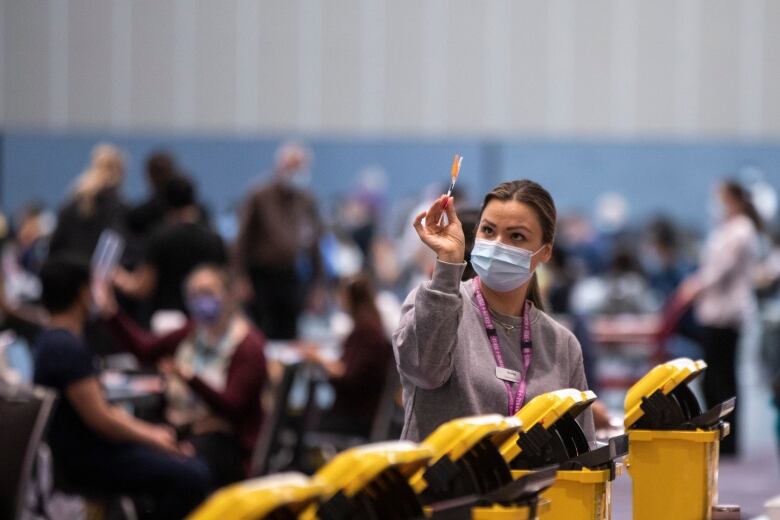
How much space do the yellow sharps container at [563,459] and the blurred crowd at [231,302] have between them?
126cm

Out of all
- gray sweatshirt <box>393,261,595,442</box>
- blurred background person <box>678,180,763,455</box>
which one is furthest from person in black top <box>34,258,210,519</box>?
blurred background person <box>678,180,763,455</box>

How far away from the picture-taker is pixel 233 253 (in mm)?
7848

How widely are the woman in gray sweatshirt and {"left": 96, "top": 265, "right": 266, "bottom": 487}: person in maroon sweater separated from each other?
2823 mm

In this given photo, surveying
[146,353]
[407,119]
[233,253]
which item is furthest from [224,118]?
[146,353]

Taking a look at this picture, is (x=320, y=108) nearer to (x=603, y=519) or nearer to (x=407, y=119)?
(x=407, y=119)

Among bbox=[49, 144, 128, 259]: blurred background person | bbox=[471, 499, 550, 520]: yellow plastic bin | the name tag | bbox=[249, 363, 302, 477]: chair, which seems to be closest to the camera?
bbox=[471, 499, 550, 520]: yellow plastic bin

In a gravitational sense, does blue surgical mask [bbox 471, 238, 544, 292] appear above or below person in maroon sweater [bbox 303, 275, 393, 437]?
above

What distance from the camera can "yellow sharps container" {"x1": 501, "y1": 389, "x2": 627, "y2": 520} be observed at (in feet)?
7.91

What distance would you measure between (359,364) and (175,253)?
1.30 m

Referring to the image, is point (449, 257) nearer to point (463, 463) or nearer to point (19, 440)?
point (463, 463)

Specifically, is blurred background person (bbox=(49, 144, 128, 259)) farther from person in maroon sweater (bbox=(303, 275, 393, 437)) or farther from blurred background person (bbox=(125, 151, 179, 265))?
person in maroon sweater (bbox=(303, 275, 393, 437))

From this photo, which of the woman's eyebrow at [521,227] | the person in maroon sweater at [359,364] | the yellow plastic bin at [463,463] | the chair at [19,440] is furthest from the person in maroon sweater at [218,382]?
the yellow plastic bin at [463,463]

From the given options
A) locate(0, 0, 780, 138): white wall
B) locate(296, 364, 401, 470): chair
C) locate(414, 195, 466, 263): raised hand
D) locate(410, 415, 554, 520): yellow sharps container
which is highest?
locate(0, 0, 780, 138): white wall

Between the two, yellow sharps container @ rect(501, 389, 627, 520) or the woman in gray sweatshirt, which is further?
the woman in gray sweatshirt
